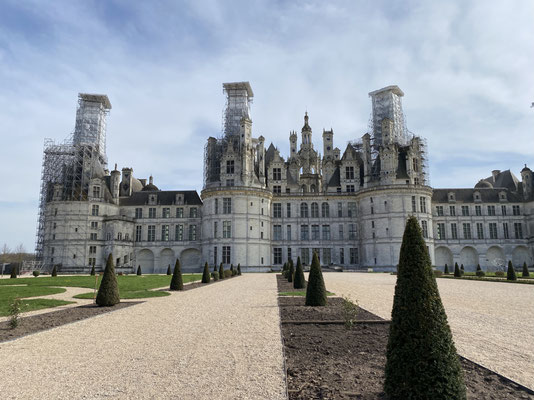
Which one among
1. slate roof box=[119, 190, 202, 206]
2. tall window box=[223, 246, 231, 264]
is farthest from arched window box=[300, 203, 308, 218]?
slate roof box=[119, 190, 202, 206]

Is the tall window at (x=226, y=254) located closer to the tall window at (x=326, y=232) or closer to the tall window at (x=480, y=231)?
the tall window at (x=326, y=232)

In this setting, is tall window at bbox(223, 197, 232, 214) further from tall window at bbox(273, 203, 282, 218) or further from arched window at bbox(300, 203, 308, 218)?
arched window at bbox(300, 203, 308, 218)

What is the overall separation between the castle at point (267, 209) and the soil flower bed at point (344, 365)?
4113cm

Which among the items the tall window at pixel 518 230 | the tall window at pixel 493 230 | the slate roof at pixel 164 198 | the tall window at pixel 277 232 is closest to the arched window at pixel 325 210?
the tall window at pixel 277 232

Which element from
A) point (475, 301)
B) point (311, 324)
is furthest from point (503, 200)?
point (311, 324)

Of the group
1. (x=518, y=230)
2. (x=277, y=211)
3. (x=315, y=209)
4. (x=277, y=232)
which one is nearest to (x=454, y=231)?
(x=518, y=230)

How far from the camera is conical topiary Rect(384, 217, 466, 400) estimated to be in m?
4.34

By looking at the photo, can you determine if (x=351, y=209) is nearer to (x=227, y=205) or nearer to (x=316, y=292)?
(x=227, y=205)

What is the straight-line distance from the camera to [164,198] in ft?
194

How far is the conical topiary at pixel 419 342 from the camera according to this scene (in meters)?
4.34

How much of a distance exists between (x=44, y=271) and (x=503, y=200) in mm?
63545

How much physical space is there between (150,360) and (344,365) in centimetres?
352

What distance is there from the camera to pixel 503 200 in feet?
188

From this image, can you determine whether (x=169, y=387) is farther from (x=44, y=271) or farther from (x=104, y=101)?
(x=104, y=101)
